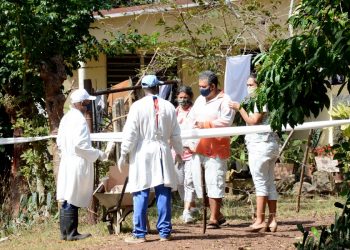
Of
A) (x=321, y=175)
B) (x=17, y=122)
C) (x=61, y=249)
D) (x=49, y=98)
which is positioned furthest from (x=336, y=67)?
(x=321, y=175)

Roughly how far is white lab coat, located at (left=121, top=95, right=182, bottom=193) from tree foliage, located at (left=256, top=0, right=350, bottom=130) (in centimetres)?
347

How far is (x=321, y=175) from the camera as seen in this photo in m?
14.7

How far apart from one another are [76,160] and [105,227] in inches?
44.5

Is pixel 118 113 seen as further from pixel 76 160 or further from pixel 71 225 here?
pixel 71 225

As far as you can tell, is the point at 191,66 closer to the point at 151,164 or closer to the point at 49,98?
the point at 49,98

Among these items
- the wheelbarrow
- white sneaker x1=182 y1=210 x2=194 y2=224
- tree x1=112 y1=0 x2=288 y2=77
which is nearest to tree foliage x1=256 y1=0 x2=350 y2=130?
the wheelbarrow

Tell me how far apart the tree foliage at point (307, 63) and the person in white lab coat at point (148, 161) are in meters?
3.48

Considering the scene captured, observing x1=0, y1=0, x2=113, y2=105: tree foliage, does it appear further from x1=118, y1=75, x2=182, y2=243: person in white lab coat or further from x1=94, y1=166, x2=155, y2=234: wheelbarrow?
x1=118, y1=75, x2=182, y2=243: person in white lab coat

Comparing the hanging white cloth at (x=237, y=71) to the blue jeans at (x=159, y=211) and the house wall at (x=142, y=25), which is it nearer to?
the house wall at (x=142, y=25)

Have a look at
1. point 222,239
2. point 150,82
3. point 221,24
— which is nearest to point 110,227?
point 222,239

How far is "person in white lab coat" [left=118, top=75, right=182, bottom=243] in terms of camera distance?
9.19m

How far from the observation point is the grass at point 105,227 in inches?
387

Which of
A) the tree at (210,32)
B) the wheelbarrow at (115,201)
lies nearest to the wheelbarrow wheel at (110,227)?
the wheelbarrow at (115,201)

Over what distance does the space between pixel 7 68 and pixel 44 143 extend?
1342mm
